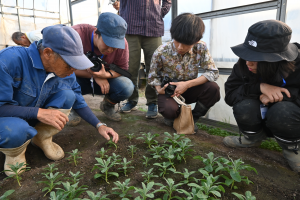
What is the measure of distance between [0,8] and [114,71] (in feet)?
30.0

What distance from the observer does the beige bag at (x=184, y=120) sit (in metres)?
2.44

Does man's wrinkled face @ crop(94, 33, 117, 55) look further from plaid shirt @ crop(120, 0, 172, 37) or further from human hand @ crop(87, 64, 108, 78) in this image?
plaid shirt @ crop(120, 0, 172, 37)

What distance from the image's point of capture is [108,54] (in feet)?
8.57

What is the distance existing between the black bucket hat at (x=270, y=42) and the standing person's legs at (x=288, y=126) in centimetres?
43

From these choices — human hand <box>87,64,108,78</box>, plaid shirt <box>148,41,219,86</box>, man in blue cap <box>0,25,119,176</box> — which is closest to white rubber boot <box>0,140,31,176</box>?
man in blue cap <box>0,25,119,176</box>

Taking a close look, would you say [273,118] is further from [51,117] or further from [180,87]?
[51,117]

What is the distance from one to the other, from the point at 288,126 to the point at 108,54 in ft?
6.53

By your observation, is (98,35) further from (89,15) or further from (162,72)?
(89,15)

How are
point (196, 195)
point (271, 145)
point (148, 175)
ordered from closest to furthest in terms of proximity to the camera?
point (196, 195) → point (148, 175) → point (271, 145)

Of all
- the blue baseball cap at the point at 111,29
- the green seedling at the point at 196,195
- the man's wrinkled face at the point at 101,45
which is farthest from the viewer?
the man's wrinkled face at the point at 101,45

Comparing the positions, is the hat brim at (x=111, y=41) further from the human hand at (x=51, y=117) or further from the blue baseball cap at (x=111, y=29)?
the human hand at (x=51, y=117)

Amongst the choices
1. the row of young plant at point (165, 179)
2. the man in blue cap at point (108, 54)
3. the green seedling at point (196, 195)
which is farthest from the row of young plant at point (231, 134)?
the green seedling at point (196, 195)

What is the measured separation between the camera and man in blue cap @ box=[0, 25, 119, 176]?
1.59m

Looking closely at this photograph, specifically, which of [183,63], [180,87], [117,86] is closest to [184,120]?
[180,87]
